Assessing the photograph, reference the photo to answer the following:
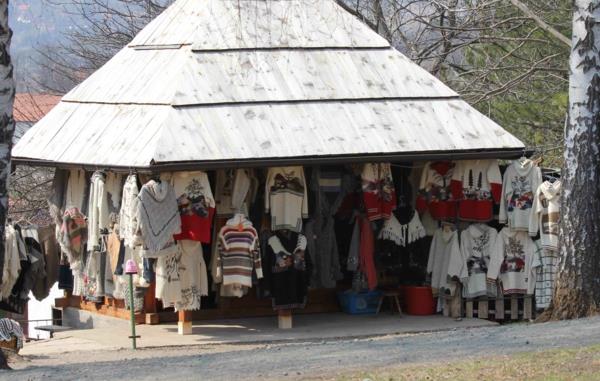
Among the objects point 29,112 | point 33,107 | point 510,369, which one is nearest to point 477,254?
point 510,369

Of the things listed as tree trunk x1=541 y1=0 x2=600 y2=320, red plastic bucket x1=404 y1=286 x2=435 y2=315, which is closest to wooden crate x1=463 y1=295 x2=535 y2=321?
red plastic bucket x1=404 y1=286 x2=435 y2=315

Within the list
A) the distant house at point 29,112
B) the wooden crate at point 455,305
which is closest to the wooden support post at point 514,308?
the wooden crate at point 455,305

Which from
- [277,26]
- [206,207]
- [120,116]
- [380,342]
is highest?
[277,26]

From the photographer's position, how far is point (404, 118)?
1759 cm

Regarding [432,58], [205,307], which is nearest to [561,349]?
[205,307]

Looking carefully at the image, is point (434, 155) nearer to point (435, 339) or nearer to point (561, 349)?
point (435, 339)

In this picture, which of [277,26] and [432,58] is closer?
[277,26]

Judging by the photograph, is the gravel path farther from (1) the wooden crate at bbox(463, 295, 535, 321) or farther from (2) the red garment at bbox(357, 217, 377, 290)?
(1) the wooden crate at bbox(463, 295, 535, 321)

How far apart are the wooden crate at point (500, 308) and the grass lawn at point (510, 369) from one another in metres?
5.85

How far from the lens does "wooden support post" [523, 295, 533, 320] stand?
18.0 m

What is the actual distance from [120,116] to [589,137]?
5926mm

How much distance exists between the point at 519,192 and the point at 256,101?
142 inches

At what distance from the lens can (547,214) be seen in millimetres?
17359

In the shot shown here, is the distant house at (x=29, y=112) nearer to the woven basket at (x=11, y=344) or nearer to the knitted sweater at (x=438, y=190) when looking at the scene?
the knitted sweater at (x=438, y=190)
